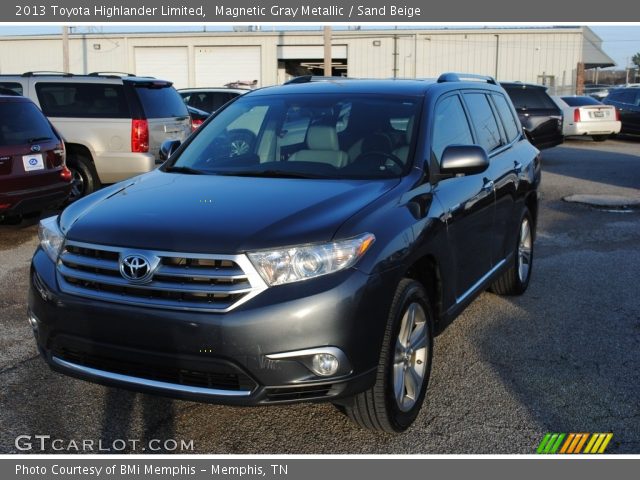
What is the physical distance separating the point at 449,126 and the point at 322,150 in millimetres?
888

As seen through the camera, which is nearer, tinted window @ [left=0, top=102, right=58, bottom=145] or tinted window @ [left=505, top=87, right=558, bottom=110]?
tinted window @ [left=0, top=102, right=58, bottom=145]

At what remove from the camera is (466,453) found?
3.53 m

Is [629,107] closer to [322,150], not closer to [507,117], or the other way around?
[507,117]

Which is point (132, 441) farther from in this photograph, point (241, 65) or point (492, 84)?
point (241, 65)

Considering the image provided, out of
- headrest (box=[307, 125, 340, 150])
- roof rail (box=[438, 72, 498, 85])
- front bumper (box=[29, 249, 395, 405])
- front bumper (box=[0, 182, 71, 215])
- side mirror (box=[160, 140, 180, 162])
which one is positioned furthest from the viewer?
front bumper (box=[0, 182, 71, 215])

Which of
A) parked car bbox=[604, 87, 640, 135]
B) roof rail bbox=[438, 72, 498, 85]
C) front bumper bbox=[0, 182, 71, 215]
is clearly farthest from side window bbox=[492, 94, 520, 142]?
parked car bbox=[604, 87, 640, 135]

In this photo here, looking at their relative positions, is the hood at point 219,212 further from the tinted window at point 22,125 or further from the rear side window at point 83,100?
the rear side window at point 83,100

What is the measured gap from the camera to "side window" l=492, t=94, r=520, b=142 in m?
5.96

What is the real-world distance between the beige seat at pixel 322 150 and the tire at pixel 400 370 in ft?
3.33

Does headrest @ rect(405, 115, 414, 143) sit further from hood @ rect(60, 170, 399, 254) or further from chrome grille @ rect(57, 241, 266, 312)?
chrome grille @ rect(57, 241, 266, 312)

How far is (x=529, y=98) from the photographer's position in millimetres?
17125

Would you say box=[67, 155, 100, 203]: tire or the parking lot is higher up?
box=[67, 155, 100, 203]: tire

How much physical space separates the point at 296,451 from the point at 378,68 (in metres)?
40.7

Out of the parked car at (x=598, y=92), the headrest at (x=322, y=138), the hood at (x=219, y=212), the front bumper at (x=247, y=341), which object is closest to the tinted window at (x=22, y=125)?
the hood at (x=219, y=212)
